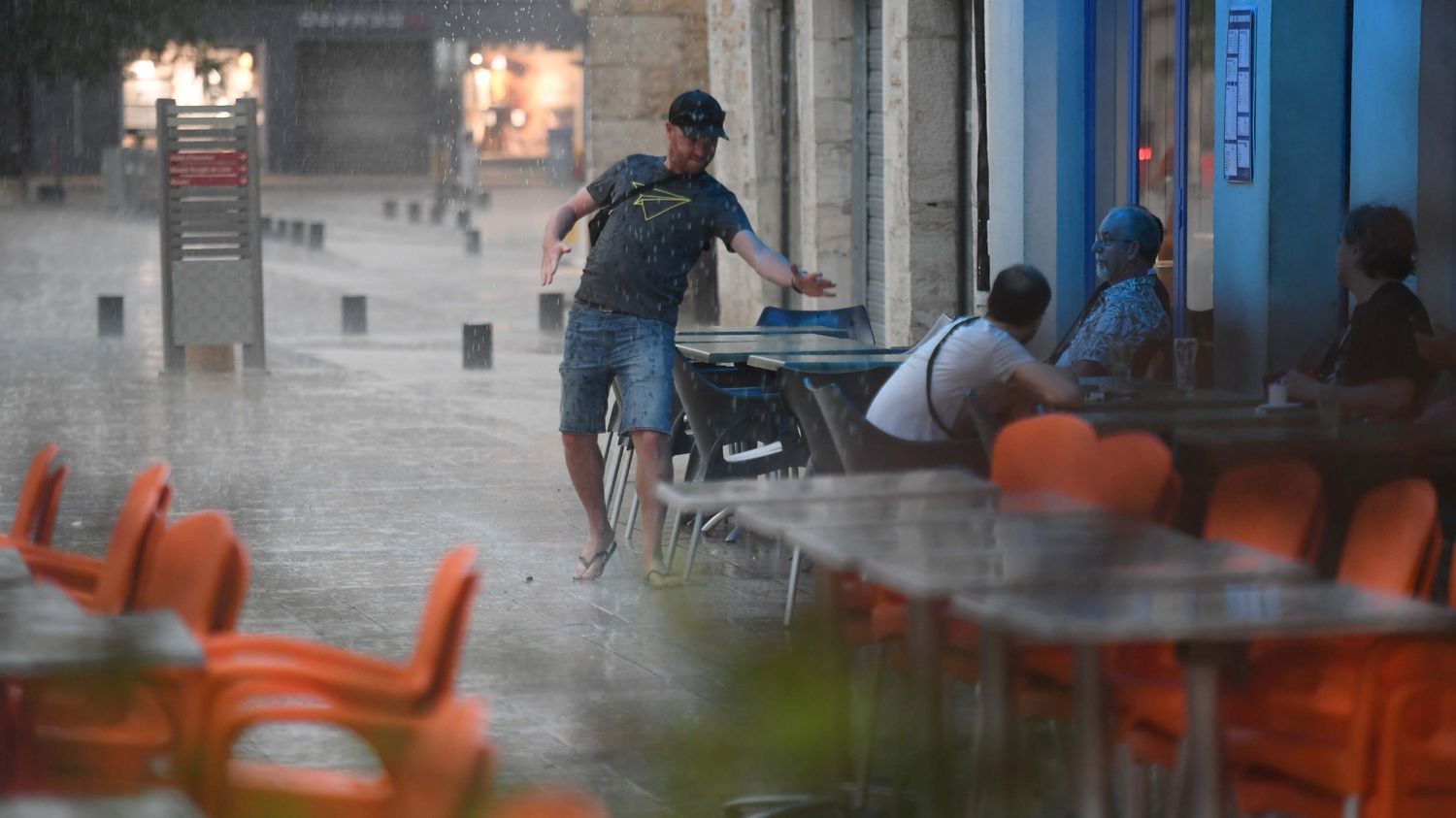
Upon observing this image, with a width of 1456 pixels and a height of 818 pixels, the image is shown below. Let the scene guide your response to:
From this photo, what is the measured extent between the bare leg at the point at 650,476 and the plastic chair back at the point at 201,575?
3.36 m

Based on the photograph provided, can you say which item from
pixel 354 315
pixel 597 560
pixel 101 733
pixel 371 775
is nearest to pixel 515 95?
pixel 354 315

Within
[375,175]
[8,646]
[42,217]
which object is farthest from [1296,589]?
[375,175]

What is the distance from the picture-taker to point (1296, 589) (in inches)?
117

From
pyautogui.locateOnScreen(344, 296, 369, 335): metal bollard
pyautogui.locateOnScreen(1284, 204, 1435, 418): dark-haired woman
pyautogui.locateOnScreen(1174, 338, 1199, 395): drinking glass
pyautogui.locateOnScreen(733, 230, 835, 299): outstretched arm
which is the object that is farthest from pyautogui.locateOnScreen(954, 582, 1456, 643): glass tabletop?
pyautogui.locateOnScreen(344, 296, 369, 335): metal bollard

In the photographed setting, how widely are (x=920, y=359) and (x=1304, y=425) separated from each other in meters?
1.08

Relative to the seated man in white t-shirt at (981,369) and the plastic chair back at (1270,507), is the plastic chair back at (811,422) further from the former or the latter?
the plastic chair back at (1270,507)

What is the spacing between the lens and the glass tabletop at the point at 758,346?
7.52 metres

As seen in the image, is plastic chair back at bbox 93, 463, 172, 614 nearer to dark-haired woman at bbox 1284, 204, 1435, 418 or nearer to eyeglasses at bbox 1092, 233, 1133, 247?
dark-haired woman at bbox 1284, 204, 1435, 418

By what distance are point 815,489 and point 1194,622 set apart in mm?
1431

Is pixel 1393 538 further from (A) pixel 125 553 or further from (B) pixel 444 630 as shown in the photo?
(A) pixel 125 553

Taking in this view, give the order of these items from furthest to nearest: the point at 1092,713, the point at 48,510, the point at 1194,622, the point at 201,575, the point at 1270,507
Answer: the point at 48,510 → the point at 1270,507 → the point at 201,575 → the point at 1092,713 → the point at 1194,622

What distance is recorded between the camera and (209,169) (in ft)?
45.6

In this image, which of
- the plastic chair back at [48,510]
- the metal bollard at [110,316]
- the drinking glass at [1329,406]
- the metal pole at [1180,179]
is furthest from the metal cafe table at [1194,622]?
the metal bollard at [110,316]

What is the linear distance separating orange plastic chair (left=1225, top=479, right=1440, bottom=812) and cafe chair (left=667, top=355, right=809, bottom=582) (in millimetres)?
3560
